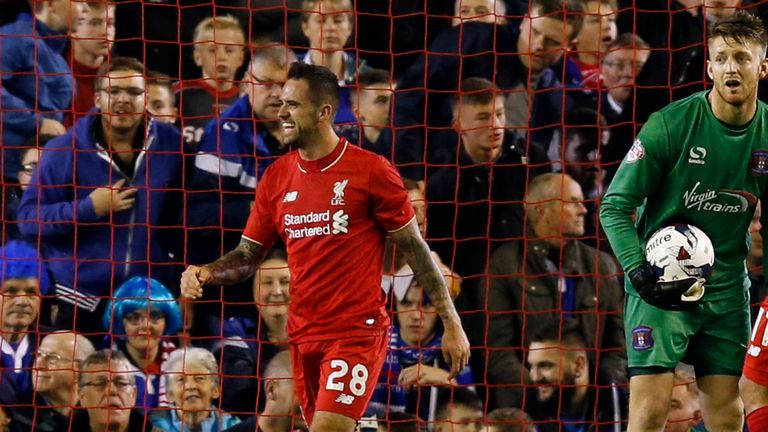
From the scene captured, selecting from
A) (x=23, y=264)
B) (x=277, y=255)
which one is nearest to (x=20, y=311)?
(x=23, y=264)

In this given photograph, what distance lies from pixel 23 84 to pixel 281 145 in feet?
4.61

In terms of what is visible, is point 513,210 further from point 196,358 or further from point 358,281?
point 358,281

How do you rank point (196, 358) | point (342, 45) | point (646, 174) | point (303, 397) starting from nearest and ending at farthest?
point (646, 174), point (303, 397), point (196, 358), point (342, 45)

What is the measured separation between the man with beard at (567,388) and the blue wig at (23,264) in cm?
241

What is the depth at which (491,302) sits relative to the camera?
7.01m

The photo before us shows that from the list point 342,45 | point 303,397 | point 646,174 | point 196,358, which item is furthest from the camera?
point 342,45

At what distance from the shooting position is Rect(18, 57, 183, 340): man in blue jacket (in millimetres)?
6977

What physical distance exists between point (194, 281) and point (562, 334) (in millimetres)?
2509

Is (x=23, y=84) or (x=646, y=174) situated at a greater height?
(x=23, y=84)

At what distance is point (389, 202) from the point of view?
5121 mm

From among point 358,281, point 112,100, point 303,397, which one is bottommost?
point 303,397

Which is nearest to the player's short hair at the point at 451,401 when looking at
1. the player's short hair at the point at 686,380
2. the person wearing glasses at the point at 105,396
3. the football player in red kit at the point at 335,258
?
the player's short hair at the point at 686,380

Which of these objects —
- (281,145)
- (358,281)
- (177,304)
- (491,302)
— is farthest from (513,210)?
(358,281)

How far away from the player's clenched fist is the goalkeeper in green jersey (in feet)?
4.61
